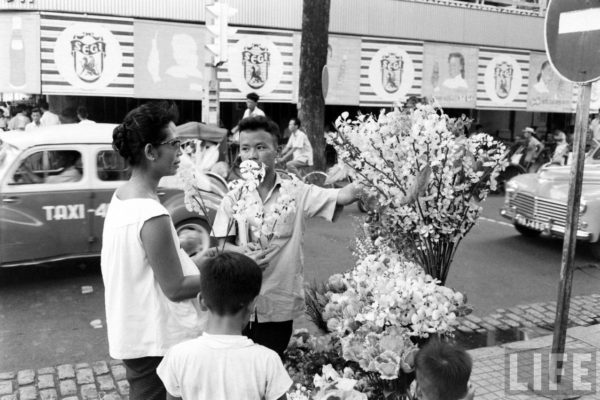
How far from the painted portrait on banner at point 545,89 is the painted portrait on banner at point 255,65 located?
8.72m

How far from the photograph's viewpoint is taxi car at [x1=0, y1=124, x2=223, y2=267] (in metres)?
5.82

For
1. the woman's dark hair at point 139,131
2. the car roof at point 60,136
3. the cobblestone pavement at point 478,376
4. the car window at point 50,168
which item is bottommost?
the cobblestone pavement at point 478,376

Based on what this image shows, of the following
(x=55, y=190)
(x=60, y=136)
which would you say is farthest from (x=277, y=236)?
(x=60, y=136)

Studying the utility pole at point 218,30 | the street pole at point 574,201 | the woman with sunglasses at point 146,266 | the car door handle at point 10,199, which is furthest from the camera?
the utility pole at point 218,30

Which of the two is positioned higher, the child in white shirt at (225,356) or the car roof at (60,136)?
the car roof at (60,136)

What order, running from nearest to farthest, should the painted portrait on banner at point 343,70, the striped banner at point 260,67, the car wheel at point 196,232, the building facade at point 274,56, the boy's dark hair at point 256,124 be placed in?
the boy's dark hair at point 256,124 < the car wheel at point 196,232 < the building facade at point 274,56 < the striped banner at point 260,67 < the painted portrait on banner at point 343,70

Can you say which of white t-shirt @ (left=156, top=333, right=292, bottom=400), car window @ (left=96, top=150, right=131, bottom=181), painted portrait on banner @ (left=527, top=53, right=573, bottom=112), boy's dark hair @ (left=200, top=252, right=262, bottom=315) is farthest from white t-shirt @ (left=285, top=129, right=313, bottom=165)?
painted portrait on banner @ (left=527, top=53, right=573, bottom=112)

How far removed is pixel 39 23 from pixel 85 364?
9.51 meters

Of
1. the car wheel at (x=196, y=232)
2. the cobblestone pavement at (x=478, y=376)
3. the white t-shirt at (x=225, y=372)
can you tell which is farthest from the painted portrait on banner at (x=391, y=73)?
the white t-shirt at (x=225, y=372)

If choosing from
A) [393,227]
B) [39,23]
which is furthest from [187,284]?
[39,23]

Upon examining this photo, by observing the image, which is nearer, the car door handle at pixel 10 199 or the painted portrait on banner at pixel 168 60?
the car door handle at pixel 10 199

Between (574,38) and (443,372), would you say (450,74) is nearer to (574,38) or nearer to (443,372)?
(574,38)

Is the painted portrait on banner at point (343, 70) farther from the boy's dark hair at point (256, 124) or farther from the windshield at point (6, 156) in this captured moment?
the boy's dark hair at point (256, 124)

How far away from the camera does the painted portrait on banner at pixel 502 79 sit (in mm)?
17328
